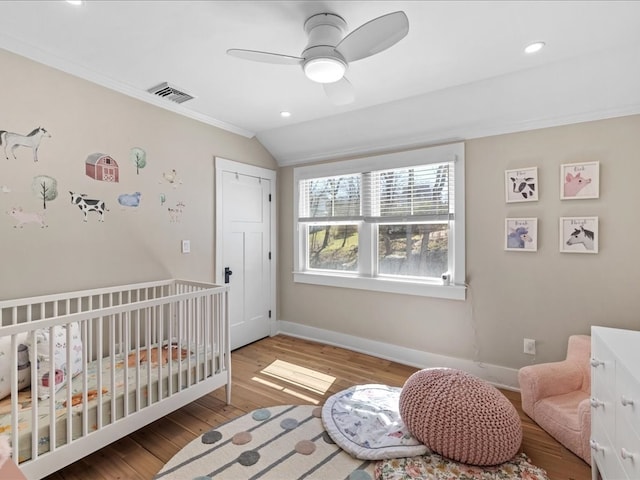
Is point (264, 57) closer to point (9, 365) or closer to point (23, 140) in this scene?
point (23, 140)

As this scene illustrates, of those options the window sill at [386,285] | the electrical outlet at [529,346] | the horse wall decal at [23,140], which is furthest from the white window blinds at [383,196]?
the horse wall decal at [23,140]

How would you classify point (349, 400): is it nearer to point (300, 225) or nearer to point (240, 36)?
point (300, 225)

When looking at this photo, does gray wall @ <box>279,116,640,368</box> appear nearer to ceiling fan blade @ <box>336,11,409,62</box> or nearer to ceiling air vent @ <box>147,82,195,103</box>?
ceiling fan blade @ <box>336,11,409,62</box>

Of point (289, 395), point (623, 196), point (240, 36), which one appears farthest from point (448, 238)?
point (240, 36)

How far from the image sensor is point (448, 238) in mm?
2920

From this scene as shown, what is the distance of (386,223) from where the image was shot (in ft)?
10.7

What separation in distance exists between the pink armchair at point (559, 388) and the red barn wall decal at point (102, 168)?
329cm

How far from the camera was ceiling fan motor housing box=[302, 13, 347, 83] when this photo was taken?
1.63 m

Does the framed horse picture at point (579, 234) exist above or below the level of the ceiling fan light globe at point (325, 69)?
below

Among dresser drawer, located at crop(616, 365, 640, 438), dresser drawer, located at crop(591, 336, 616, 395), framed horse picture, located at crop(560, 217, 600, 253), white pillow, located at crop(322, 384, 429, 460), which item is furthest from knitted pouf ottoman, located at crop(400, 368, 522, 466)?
framed horse picture, located at crop(560, 217, 600, 253)

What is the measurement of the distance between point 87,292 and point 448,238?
2.92 m

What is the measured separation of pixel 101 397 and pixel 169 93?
221cm

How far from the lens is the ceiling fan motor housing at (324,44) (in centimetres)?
163

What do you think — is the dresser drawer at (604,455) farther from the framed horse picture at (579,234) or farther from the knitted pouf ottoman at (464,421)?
the framed horse picture at (579,234)
